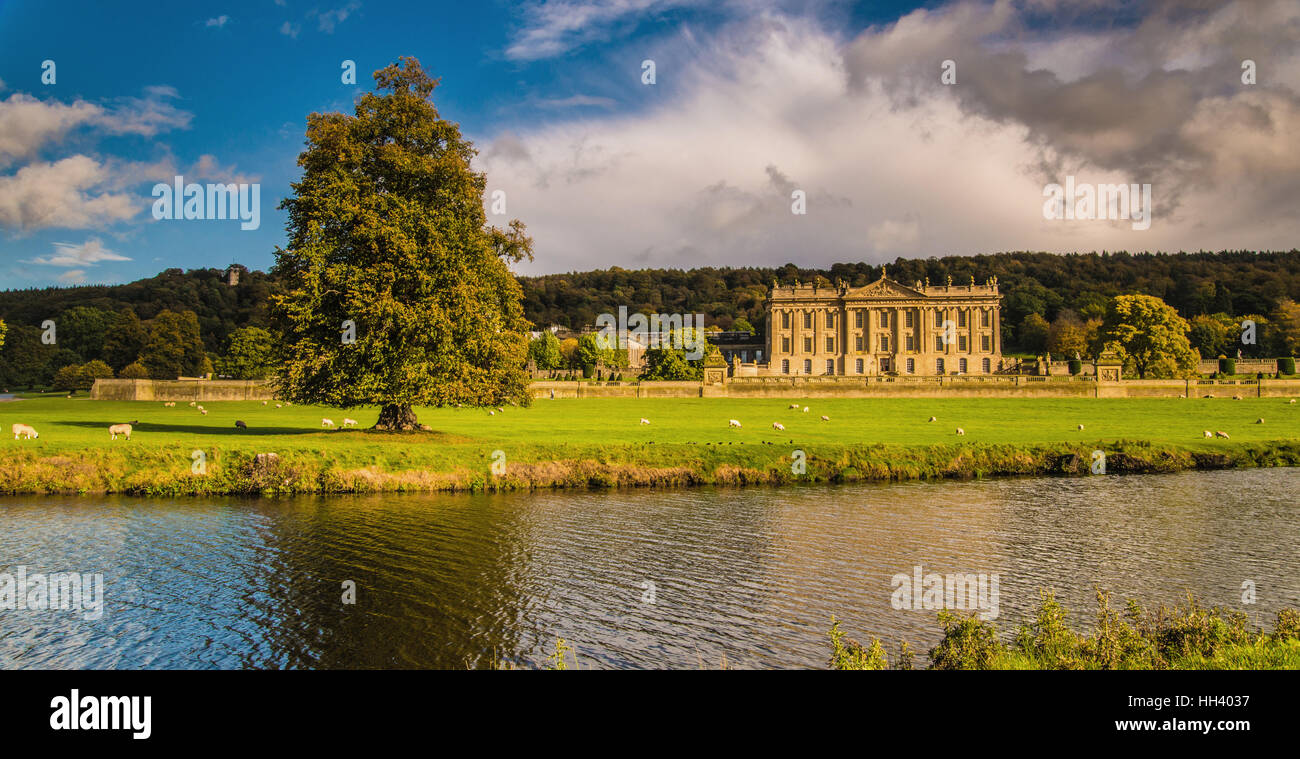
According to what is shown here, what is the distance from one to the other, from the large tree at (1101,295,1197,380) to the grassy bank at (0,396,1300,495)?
27.3 m

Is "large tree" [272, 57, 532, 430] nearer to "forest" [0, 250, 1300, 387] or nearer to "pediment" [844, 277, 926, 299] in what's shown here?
"forest" [0, 250, 1300, 387]

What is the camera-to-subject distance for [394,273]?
1198 inches

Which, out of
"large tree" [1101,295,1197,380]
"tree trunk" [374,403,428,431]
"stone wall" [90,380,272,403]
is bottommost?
"tree trunk" [374,403,428,431]

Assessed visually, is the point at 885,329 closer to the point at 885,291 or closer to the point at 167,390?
the point at 885,291

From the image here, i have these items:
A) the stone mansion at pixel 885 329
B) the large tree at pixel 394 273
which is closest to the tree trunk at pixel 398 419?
the large tree at pixel 394 273

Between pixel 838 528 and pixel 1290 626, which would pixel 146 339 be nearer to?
pixel 838 528

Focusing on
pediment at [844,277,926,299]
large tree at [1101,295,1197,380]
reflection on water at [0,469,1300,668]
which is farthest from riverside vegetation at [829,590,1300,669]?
pediment at [844,277,926,299]

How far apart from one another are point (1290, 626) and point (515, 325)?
28503 millimetres

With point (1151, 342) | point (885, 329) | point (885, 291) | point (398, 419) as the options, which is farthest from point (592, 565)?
point (885, 329)

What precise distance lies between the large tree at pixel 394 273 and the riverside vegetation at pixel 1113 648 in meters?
23.0

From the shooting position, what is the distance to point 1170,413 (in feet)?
156

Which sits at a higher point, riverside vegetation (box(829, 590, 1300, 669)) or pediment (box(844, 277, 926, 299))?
pediment (box(844, 277, 926, 299))

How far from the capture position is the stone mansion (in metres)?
107
